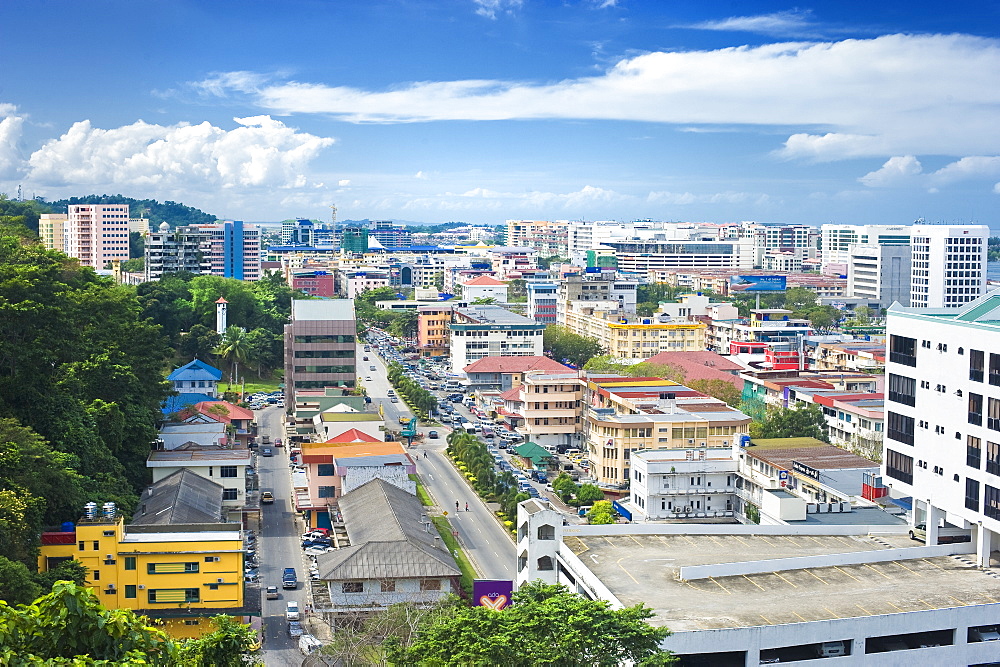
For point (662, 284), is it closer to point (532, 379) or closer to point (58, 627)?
point (532, 379)

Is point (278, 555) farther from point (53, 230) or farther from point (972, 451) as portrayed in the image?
point (53, 230)

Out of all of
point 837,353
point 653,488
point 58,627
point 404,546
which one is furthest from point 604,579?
point 837,353

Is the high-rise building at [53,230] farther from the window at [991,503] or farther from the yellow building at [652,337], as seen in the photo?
the window at [991,503]

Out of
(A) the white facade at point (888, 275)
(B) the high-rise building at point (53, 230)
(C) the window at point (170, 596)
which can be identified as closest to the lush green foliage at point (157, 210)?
(B) the high-rise building at point (53, 230)

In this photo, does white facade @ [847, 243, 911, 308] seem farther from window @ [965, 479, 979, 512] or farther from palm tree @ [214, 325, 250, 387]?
window @ [965, 479, 979, 512]

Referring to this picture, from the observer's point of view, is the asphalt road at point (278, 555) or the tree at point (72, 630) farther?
the asphalt road at point (278, 555)

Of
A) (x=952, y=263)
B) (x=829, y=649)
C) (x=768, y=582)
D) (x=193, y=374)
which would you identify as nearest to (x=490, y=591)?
(x=768, y=582)

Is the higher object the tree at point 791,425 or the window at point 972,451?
the window at point 972,451

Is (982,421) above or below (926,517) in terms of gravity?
above

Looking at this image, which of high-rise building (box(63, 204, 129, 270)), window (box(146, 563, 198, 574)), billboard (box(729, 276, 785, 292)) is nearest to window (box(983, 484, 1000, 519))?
window (box(146, 563, 198, 574))
